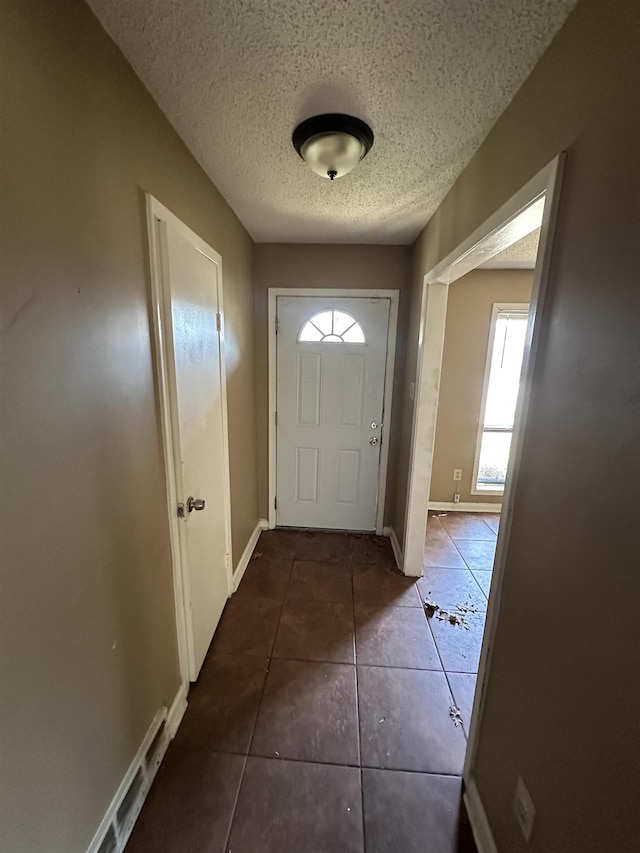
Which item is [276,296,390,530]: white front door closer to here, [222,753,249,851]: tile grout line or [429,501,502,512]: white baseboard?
[429,501,502,512]: white baseboard

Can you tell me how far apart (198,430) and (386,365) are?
1649 millimetres

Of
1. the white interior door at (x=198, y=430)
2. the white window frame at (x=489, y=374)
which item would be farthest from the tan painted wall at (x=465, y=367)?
the white interior door at (x=198, y=430)

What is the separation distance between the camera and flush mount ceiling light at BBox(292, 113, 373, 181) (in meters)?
1.17

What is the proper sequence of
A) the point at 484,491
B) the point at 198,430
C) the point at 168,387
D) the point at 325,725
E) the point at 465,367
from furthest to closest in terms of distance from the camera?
the point at 484,491 < the point at 465,367 < the point at 198,430 < the point at 325,725 < the point at 168,387

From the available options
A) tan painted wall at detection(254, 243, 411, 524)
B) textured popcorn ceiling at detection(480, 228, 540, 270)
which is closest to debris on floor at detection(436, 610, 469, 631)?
tan painted wall at detection(254, 243, 411, 524)

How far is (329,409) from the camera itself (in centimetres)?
283

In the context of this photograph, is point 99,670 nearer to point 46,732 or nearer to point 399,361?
point 46,732

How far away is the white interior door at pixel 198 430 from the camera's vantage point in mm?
1351

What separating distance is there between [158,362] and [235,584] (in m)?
1.67

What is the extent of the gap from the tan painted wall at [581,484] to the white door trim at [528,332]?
0.03m

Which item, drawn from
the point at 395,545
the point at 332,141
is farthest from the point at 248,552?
the point at 332,141

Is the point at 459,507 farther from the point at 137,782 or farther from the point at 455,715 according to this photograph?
the point at 137,782

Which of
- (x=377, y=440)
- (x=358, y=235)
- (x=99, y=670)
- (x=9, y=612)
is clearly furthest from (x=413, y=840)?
(x=358, y=235)

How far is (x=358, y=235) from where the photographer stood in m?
2.38
